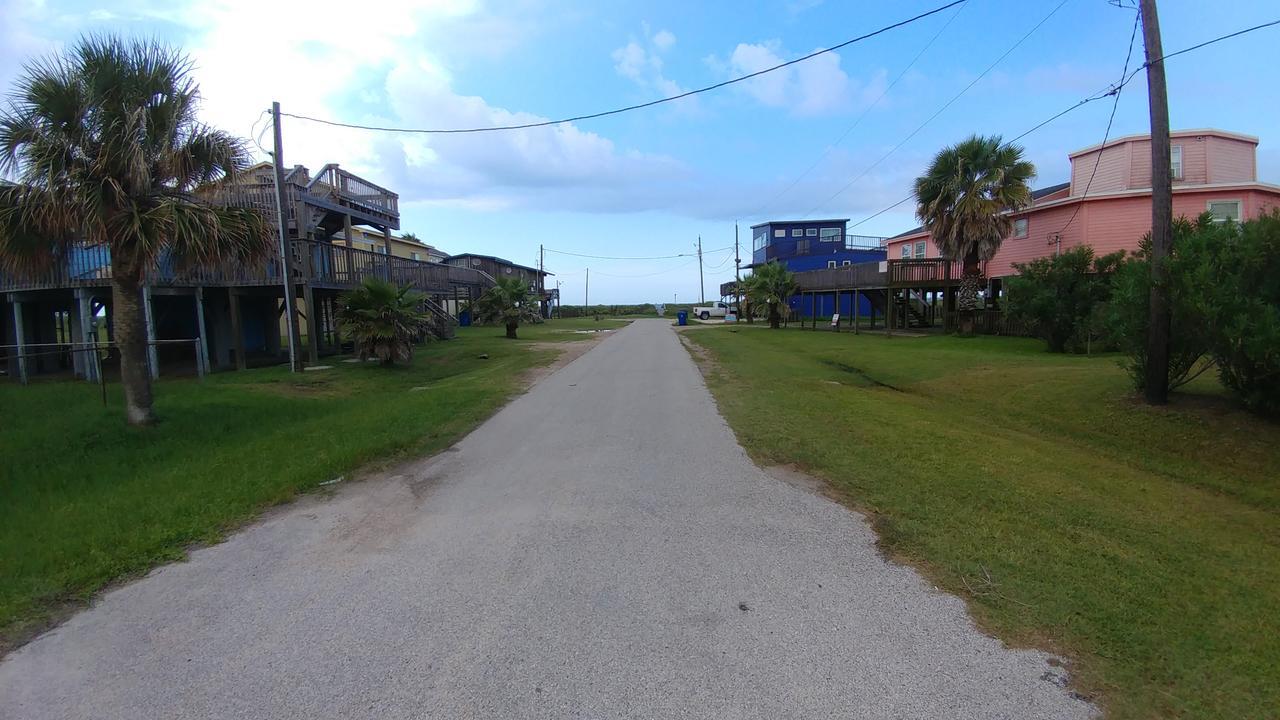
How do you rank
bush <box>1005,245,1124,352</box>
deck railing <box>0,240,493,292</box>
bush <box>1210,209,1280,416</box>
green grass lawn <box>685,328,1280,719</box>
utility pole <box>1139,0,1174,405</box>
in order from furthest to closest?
bush <box>1005,245,1124,352</box>
deck railing <box>0,240,493,292</box>
utility pole <box>1139,0,1174,405</box>
bush <box>1210,209,1280,416</box>
green grass lawn <box>685,328,1280,719</box>

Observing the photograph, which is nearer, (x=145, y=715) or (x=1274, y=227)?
(x=145, y=715)

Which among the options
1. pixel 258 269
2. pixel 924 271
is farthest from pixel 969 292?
pixel 258 269

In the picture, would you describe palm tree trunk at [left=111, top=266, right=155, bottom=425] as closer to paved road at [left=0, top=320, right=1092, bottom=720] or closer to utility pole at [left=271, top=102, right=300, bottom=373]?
paved road at [left=0, top=320, right=1092, bottom=720]

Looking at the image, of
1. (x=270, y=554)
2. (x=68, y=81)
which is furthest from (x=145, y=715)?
(x=68, y=81)

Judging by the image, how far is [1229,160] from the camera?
24.8 metres

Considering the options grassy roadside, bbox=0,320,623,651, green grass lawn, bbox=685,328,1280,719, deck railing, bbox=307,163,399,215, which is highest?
deck railing, bbox=307,163,399,215

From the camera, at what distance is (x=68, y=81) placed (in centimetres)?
840

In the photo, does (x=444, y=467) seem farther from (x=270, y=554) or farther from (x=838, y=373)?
(x=838, y=373)

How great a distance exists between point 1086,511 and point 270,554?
6541 mm

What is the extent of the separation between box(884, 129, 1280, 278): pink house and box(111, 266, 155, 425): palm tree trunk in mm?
28074

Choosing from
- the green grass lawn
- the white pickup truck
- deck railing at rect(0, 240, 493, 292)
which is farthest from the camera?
the white pickup truck

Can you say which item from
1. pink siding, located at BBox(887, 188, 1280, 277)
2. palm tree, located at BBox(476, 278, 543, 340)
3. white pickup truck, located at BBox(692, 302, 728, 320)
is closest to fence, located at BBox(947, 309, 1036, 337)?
pink siding, located at BBox(887, 188, 1280, 277)

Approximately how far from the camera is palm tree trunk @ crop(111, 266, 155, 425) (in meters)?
9.09

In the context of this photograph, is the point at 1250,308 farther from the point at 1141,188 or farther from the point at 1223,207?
the point at 1223,207
